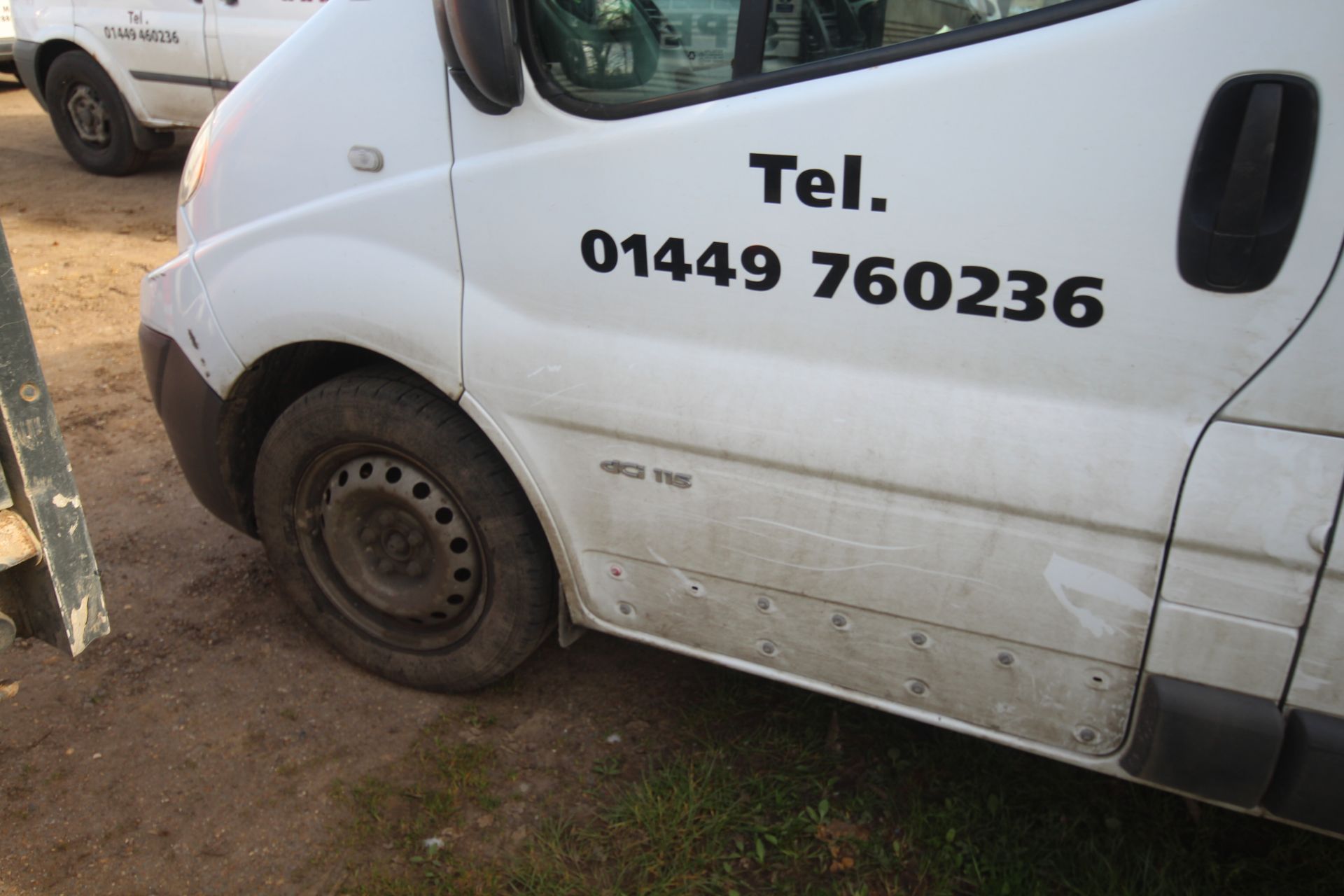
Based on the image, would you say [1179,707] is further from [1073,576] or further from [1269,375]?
[1269,375]

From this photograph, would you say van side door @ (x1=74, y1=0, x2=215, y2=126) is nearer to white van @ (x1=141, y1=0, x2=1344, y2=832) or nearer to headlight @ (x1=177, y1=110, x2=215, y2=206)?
headlight @ (x1=177, y1=110, x2=215, y2=206)

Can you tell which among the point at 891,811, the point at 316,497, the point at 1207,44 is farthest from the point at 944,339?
the point at 316,497

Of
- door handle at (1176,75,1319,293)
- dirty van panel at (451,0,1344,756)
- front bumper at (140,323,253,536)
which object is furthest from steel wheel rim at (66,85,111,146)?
door handle at (1176,75,1319,293)

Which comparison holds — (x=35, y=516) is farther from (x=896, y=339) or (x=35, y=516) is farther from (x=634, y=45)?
(x=896, y=339)

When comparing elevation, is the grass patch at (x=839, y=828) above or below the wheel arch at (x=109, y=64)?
below

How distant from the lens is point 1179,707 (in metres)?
1.94

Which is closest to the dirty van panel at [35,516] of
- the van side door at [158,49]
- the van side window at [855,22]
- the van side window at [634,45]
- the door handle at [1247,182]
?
the van side window at [634,45]

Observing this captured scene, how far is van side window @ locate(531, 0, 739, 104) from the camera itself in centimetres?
206

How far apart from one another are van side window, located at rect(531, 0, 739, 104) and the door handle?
2.76ft

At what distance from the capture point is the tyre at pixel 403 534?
103 inches

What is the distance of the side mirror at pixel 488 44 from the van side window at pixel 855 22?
487 mm

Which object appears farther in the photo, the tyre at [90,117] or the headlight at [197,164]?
the tyre at [90,117]

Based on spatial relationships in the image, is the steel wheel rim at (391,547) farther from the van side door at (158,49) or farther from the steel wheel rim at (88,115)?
the steel wheel rim at (88,115)

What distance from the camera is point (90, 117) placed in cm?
797
